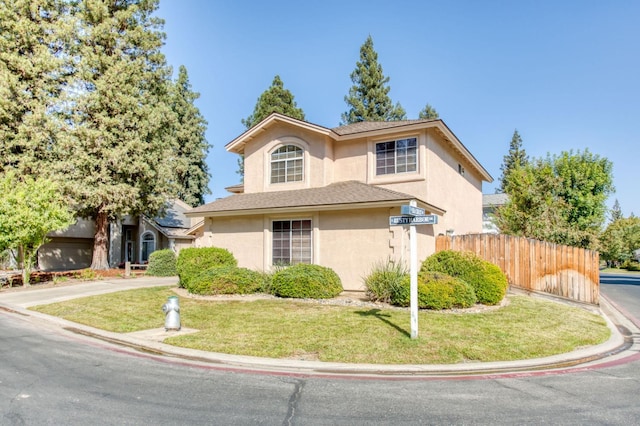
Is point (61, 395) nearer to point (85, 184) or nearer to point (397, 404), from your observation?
point (397, 404)

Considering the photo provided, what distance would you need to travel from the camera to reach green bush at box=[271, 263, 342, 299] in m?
14.2

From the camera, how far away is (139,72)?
88.6 ft

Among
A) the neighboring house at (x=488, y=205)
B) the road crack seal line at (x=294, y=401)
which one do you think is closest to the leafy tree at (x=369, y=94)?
the neighboring house at (x=488, y=205)

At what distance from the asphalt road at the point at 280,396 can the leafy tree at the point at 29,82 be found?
71.7 ft

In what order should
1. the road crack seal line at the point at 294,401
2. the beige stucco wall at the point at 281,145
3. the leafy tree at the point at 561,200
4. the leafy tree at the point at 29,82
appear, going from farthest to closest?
1. the leafy tree at the point at 29,82
2. the leafy tree at the point at 561,200
3. the beige stucco wall at the point at 281,145
4. the road crack seal line at the point at 294,401

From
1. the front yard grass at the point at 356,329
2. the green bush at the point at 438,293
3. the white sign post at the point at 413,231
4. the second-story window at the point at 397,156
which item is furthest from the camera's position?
the second-story window at the point at 397,156

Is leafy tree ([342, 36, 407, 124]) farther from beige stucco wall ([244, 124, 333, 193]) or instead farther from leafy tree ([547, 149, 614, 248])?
beige stucco wall ([244, 124, 333, 193])

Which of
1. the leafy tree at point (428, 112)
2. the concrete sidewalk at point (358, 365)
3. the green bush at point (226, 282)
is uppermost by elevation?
the leafy tree at point (428, 112)

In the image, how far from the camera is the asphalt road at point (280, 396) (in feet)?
16.6

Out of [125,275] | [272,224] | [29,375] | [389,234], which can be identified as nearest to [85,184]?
[125,275]

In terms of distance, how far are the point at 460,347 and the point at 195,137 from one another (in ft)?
138

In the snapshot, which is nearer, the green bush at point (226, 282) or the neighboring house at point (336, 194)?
the green bush at point (226, 282)

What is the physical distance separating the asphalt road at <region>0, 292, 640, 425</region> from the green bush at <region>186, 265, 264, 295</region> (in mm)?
6974

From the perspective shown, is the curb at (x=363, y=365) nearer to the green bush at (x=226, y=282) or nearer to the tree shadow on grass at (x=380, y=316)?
the tree shadow on grass at (x=380, y=316)
